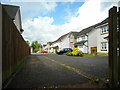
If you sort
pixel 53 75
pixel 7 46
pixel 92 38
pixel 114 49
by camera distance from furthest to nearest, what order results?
pixel 92 38 < pixel 53 75 < pixel 7 46 < pixel 114 49

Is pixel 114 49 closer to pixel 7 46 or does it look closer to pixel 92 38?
pixel 7 46

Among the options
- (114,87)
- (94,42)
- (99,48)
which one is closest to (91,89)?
(114,87)

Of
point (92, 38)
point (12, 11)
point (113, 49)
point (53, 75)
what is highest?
point (12, 11)

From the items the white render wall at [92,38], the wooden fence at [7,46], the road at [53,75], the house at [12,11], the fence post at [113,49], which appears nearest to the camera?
the fence post at [113,49]

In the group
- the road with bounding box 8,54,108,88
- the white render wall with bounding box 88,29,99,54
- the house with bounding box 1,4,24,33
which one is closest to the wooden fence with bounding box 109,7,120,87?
the road with bounding box 8,54,108,88

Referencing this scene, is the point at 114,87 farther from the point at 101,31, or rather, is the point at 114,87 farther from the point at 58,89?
the point at 101,31

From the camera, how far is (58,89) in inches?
82.3

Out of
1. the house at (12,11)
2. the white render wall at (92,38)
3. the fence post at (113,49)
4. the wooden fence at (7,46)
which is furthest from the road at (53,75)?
the white render wall at (92,38)

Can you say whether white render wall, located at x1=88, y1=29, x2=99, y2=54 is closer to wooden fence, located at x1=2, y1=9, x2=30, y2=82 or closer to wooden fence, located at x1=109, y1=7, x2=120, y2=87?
wooden fence, located at x1=109, y1=7, x2=120, y2=87

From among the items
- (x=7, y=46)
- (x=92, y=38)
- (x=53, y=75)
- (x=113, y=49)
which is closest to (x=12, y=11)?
(x=7, y=46)

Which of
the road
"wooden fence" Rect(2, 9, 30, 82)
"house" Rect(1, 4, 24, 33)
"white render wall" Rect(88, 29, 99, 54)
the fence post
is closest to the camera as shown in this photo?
the fence post

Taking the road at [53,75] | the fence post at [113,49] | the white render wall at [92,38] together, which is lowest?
the road at [53,75]

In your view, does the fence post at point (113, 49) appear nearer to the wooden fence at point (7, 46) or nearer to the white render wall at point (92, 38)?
the wooden fence at point (7, 46)

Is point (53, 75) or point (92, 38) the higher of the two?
point (92, 38)
